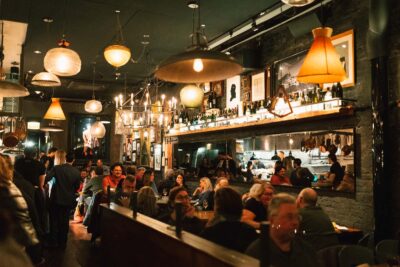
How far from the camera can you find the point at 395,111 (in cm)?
515

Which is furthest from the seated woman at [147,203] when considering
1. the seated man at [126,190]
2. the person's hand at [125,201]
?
the seated man at [126,190]

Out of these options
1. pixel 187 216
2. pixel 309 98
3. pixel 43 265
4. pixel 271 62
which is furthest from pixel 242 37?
pixel 43 265

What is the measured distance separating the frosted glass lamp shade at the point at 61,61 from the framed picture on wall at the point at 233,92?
4.25 metres

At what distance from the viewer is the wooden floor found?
20.0 ft

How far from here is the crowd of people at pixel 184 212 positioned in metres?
2.92

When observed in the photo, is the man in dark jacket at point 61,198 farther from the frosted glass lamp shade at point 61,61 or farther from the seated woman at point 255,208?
the seated woman at point 255,208

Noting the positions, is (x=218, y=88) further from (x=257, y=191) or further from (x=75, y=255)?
(x=75, y=255)

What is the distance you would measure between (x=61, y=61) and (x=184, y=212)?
7.39 ft

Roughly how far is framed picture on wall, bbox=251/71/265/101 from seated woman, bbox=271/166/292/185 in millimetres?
1396

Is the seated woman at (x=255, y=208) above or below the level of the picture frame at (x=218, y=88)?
below

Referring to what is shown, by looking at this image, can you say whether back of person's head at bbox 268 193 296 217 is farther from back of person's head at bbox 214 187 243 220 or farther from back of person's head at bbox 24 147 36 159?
back of person's head at bbox 24 147 36 159

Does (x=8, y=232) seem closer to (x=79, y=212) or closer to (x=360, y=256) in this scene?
(x=360, y=256)

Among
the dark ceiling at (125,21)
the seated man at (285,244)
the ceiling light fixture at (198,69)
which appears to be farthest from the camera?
the dark ceiling at (125,21)

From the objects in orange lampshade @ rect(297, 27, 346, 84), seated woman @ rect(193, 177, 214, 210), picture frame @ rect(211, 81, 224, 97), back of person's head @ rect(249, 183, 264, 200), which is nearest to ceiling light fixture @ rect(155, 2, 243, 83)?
orange lampshade @ rect(297, 27, 346, 84)
